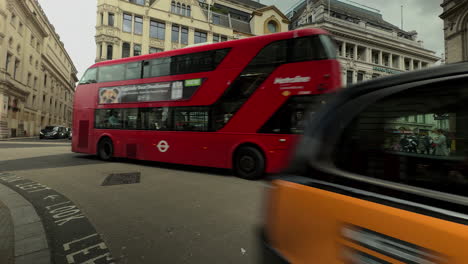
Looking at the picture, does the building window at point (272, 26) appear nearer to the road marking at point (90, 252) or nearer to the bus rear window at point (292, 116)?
the bus rear window at point (292, 116)

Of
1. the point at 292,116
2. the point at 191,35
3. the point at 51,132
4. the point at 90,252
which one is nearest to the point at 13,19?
the point at 51,132

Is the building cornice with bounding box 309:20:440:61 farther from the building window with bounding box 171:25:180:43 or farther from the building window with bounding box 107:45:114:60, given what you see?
the building window with bounding box 107:45:114:60

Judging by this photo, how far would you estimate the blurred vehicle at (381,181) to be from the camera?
79 centimetres

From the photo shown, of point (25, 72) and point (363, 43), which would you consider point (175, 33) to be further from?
point (363, 43)

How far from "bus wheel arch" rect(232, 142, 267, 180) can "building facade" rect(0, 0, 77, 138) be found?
31.9 meters

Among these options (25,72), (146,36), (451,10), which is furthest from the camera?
(25,72)

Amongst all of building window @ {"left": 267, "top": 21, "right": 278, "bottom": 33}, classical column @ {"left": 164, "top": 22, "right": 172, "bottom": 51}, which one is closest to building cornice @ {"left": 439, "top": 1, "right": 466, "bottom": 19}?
Answer: building window @ {"left": 267, "top": 21, "right": 278, "bottom": 33}

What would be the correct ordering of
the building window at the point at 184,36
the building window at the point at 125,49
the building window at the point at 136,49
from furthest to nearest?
the building window at the point at 184,36 → the building window at the point at 136,49 → the building window at the point at 125,49

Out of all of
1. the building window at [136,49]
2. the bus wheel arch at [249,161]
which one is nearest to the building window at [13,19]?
the building window at [136,49]

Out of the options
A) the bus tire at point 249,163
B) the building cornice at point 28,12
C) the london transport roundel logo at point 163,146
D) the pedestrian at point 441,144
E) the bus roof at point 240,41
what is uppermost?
the building cornice at point 28,12

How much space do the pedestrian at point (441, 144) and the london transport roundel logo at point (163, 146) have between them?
7230mm

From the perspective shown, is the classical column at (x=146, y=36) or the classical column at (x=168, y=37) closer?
the classical column at (x=146, y=36)

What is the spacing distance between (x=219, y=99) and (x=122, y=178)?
3447 mm

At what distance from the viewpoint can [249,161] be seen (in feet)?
20.7
